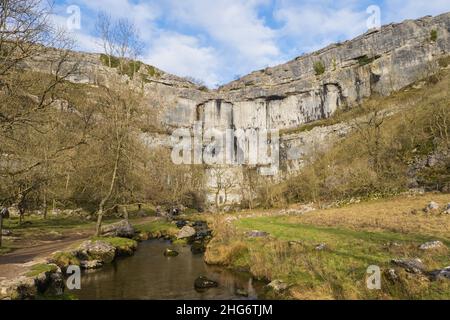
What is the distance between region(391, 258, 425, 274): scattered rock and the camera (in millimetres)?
11719

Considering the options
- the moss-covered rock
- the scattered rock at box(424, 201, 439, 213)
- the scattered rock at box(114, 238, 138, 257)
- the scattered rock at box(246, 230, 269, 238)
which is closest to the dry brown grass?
the scattered rock at box(424, 201, 439, 213)

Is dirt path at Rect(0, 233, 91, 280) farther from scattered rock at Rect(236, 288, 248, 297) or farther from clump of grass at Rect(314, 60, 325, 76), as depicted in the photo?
clump of grass at Rect(314, 60, 325, 76)

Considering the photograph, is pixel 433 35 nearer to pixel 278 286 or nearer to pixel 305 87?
pixel 305 87

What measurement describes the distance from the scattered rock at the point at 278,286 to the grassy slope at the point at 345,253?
1.30 feet

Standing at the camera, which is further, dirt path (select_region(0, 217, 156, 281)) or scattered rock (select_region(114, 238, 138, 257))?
scattered rock (select_region(114, 238, 138, 257))

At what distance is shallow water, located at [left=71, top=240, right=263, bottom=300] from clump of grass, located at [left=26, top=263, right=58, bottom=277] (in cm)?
169

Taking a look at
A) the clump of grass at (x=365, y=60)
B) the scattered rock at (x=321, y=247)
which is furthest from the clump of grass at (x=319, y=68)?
the scattered rock at (x=321, y=247)

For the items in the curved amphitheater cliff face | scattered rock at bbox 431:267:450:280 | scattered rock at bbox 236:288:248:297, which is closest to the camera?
scattered rock at bbox 431:267:450:280

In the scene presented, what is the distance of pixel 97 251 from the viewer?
71.3 feet

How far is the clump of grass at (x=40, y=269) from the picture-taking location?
14.7 meters

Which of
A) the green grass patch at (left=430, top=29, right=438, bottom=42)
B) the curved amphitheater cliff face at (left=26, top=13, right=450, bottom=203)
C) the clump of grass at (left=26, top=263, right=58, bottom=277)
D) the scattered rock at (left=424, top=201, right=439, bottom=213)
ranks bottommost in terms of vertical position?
the clump of grass at (left=26, top=263, right=58, bottom=277)

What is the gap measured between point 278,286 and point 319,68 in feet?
344

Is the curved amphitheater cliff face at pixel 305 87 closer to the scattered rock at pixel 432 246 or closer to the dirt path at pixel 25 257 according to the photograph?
the dirt path at pixel 25 257

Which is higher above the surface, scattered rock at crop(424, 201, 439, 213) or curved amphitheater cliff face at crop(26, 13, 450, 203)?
curved amphitheater cliff face at crop(26, 13, 450, 203)
